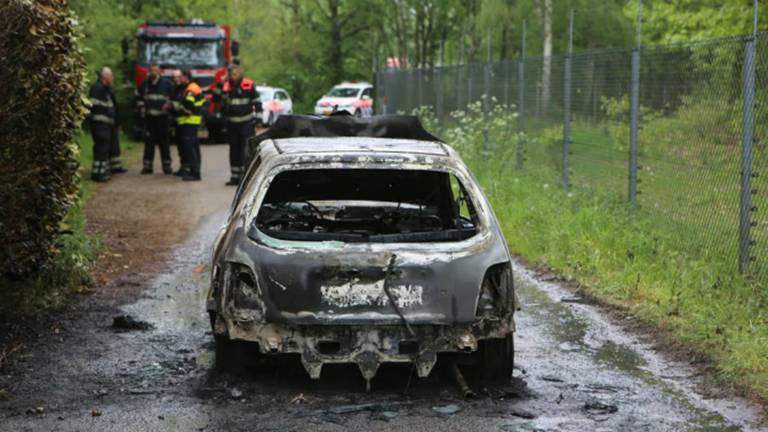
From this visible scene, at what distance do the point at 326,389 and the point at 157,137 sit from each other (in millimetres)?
14866

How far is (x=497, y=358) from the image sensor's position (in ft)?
21.7

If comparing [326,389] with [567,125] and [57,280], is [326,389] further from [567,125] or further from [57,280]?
[567,125]

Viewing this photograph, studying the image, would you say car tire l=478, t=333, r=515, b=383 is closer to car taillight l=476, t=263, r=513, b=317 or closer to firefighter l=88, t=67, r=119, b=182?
car taillight l=476, t=263, r=513, b=317

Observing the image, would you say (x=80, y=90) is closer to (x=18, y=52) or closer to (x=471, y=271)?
(x=18, y=52)

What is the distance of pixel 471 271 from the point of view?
628cm

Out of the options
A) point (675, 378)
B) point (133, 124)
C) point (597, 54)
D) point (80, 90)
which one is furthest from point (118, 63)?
point (675, 378)

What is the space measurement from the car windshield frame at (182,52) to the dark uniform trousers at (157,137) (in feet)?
28.0

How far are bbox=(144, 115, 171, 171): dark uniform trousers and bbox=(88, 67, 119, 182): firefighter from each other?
121 centimetres

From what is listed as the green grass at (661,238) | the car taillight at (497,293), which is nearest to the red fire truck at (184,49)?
the green grass at (661,238)

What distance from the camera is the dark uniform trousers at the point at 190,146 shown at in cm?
1934

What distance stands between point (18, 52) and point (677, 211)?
5943 mm

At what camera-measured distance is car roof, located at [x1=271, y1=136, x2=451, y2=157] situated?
273 inches

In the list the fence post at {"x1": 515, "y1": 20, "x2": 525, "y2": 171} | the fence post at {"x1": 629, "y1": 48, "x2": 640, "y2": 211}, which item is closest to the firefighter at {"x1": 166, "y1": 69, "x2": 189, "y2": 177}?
the fence post at {"x1": 515, "y1": 20, "x2": 525, "y2": 171}

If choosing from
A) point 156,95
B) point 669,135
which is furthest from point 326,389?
point 156,95
